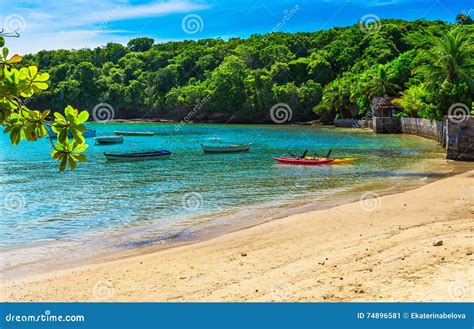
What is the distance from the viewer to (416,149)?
43.1m

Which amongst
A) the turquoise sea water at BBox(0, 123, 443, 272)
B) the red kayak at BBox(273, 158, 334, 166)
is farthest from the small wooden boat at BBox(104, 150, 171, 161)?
the red kayak at BBox(273, 158, 334, 166)

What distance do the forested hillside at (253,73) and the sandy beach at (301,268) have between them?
45.4m

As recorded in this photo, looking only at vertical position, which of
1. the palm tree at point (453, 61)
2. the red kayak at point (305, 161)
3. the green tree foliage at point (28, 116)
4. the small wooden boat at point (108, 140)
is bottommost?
the red kayak at point (305, 161)

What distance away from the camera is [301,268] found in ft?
31.3

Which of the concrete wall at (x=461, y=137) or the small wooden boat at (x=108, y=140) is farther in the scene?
the small wooden boat at (x=108, y=140)

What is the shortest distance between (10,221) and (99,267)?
7782 millimetres

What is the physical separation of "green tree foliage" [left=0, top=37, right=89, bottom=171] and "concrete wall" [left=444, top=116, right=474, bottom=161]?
98.1ft

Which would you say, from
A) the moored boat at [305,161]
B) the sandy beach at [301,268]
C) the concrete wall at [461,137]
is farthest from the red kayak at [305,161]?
the sandy beach at [301,268]

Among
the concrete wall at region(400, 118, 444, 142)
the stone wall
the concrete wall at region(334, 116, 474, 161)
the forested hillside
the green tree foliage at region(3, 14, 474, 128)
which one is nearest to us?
the concrete wall at region(334, 116, 474, 161)

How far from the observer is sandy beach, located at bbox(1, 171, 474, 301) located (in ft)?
25.9

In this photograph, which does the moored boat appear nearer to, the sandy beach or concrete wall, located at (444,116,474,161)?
concrete wall, located at (444,116,474,161)

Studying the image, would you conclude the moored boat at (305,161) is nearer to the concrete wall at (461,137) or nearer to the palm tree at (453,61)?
the concrete wall at (461,137)

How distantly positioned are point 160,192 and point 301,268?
15053 mm

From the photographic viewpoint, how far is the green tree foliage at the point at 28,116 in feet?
12.5
